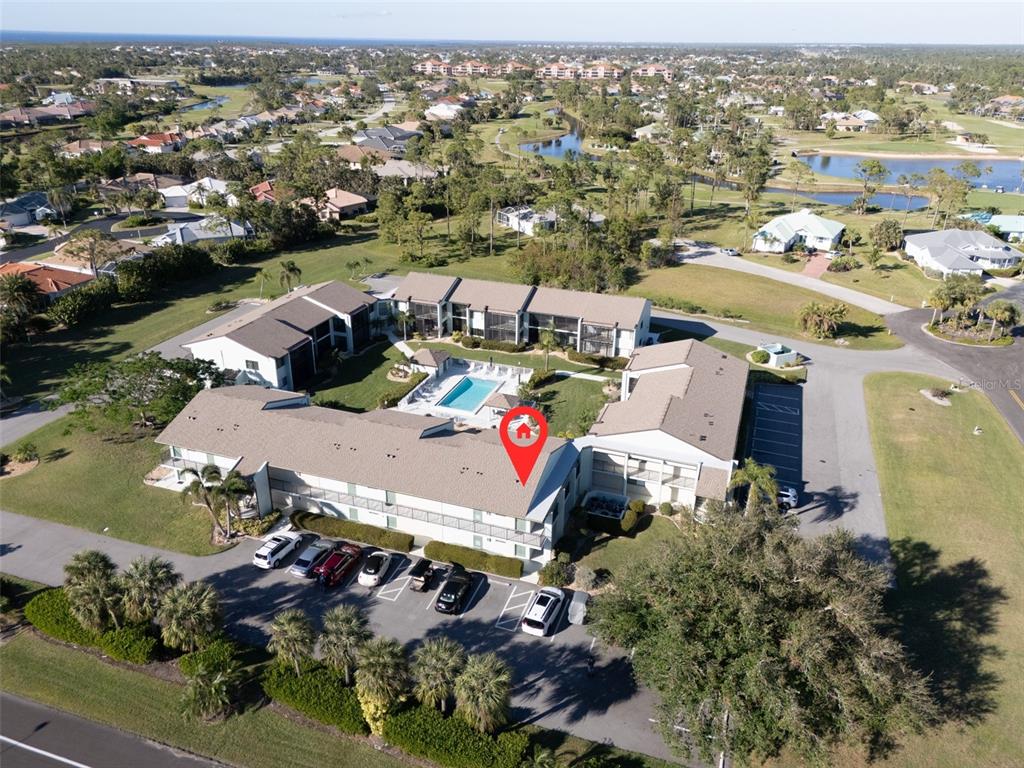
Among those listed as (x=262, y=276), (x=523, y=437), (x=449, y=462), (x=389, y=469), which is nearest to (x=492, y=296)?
(x=523, y=437)

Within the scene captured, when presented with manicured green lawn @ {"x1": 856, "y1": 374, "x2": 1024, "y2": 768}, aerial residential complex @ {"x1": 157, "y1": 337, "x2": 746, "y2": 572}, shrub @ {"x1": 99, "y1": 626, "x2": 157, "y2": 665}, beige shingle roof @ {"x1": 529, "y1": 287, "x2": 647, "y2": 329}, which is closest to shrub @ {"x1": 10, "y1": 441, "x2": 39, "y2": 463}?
aerial residential complex @ {"x1": 157, "y1": 337, "x2": 746, "y2": 572}

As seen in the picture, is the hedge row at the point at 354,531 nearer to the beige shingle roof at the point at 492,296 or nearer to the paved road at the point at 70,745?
the paved road at the point at 70,745

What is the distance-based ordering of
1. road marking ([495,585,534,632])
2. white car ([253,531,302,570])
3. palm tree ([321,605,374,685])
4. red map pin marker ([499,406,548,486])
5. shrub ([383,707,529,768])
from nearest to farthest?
shrub ([383,707,529,768]) → palm tree ([321,605,374,685]) → road marking ([495,585,534,632]) → white car ([253,531,302,570]) → red map pin marker ([499,406,548,486])

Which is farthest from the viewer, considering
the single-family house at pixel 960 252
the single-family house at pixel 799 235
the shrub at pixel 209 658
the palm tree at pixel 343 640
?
the single-family house at pixel 799 235

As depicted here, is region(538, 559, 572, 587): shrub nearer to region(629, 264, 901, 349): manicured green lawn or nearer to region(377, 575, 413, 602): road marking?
region(377, 575, 413, 602): road marking

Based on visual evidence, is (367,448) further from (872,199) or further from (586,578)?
(872,199)

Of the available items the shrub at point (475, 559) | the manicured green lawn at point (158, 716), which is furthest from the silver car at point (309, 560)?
the manicured green lawn at point (158, 716)
